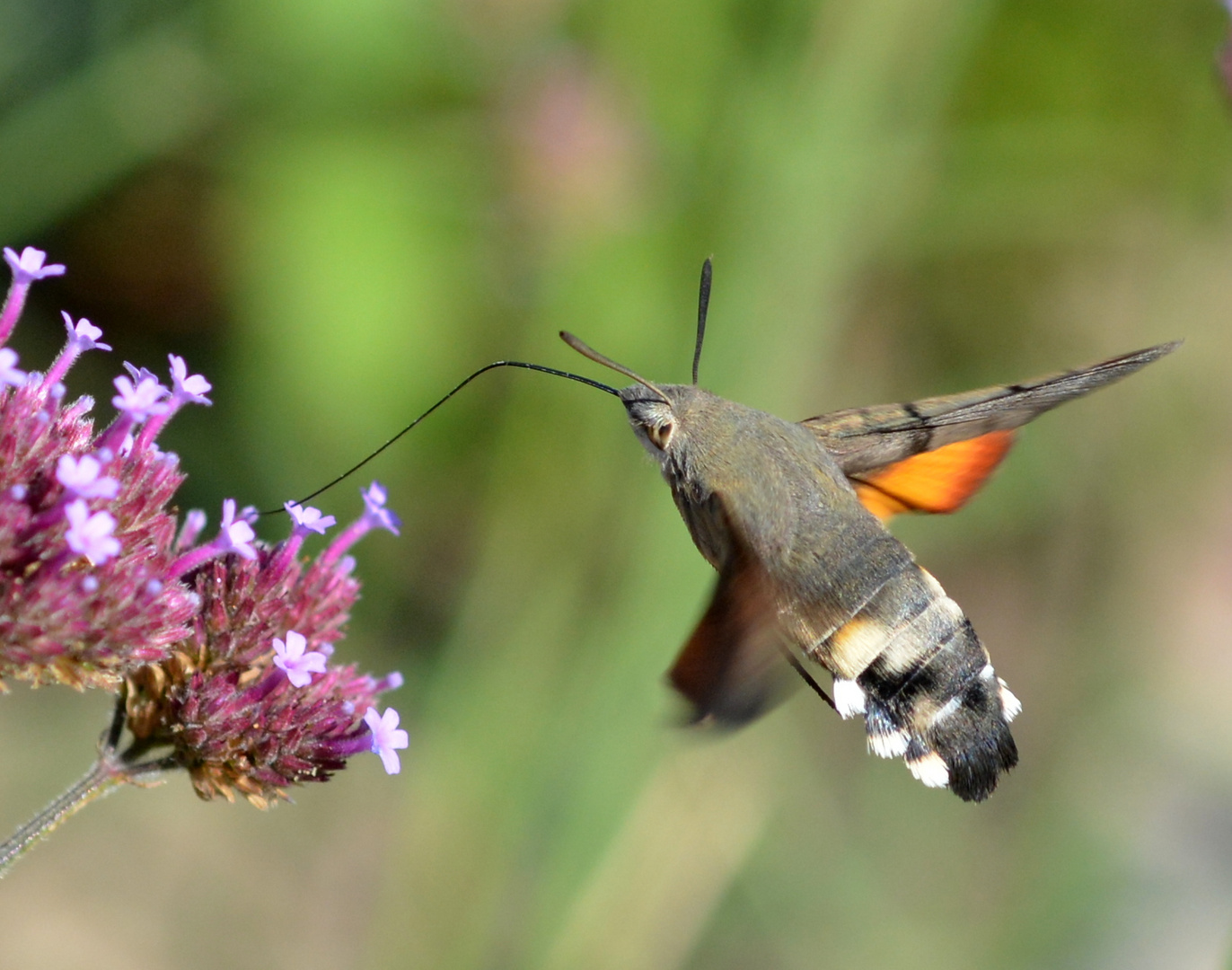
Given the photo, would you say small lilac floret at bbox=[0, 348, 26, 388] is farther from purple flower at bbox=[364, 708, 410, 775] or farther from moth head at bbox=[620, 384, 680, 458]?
moth head at bbox=[620, 384, 680, 458]

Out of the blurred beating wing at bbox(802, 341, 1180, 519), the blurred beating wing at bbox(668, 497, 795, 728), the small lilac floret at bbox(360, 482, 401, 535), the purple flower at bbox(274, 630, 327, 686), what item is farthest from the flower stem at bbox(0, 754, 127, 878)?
the blurred beating wing at bbox(802, 341, 1180, 519)

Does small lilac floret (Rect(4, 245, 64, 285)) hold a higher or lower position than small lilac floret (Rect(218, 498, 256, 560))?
higher

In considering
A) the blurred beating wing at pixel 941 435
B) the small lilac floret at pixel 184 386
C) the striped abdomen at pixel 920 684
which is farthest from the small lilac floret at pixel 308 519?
the blurred beating wing at pixel 941 435

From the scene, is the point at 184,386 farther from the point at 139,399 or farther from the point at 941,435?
the point at 941,435

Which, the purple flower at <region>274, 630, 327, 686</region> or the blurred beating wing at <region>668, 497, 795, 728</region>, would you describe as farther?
the purple flower at <region>274, 630, 327, 686</region>

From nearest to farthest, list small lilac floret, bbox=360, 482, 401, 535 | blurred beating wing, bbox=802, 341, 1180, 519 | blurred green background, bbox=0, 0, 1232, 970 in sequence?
1. small lilac floret, bbox=360, 482, 401, 535
2. blurred beating wing, bbox=802, 341, 1180, 519
3. blurred green background, bbox=0, 0, 1232, 970

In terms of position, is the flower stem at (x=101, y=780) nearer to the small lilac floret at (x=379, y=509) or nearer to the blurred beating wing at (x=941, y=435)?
the small lilac floret at (x=379, y=509)

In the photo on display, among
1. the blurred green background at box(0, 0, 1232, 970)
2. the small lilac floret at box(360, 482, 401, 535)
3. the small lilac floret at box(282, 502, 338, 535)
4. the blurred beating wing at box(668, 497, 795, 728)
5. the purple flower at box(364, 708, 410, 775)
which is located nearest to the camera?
the blurred beating wing at box(668, 497, 795, 728)
